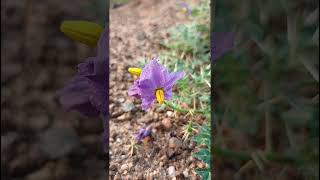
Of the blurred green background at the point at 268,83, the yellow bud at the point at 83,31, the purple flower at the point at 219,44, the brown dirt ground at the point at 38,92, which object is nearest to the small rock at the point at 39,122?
the brown dirt ground at the point at 38,92

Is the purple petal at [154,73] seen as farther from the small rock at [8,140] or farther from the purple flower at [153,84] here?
the small rock at [8,140]

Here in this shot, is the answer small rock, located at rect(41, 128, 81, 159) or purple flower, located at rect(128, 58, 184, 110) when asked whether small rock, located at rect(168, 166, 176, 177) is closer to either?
purple flower, located at rect(128, 58, 184, 110)

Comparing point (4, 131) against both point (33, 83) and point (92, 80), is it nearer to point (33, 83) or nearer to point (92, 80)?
point (33, 83)

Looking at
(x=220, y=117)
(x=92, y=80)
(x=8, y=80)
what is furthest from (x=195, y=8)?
(x=8, y=80)

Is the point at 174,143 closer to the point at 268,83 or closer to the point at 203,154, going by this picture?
the point at 203,154

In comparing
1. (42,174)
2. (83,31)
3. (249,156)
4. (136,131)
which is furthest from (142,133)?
(42,174)

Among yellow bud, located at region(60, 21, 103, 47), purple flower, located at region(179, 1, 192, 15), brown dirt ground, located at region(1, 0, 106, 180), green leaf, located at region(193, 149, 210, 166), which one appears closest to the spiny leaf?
green leaf, located at region(193, 149, 210, 166)
